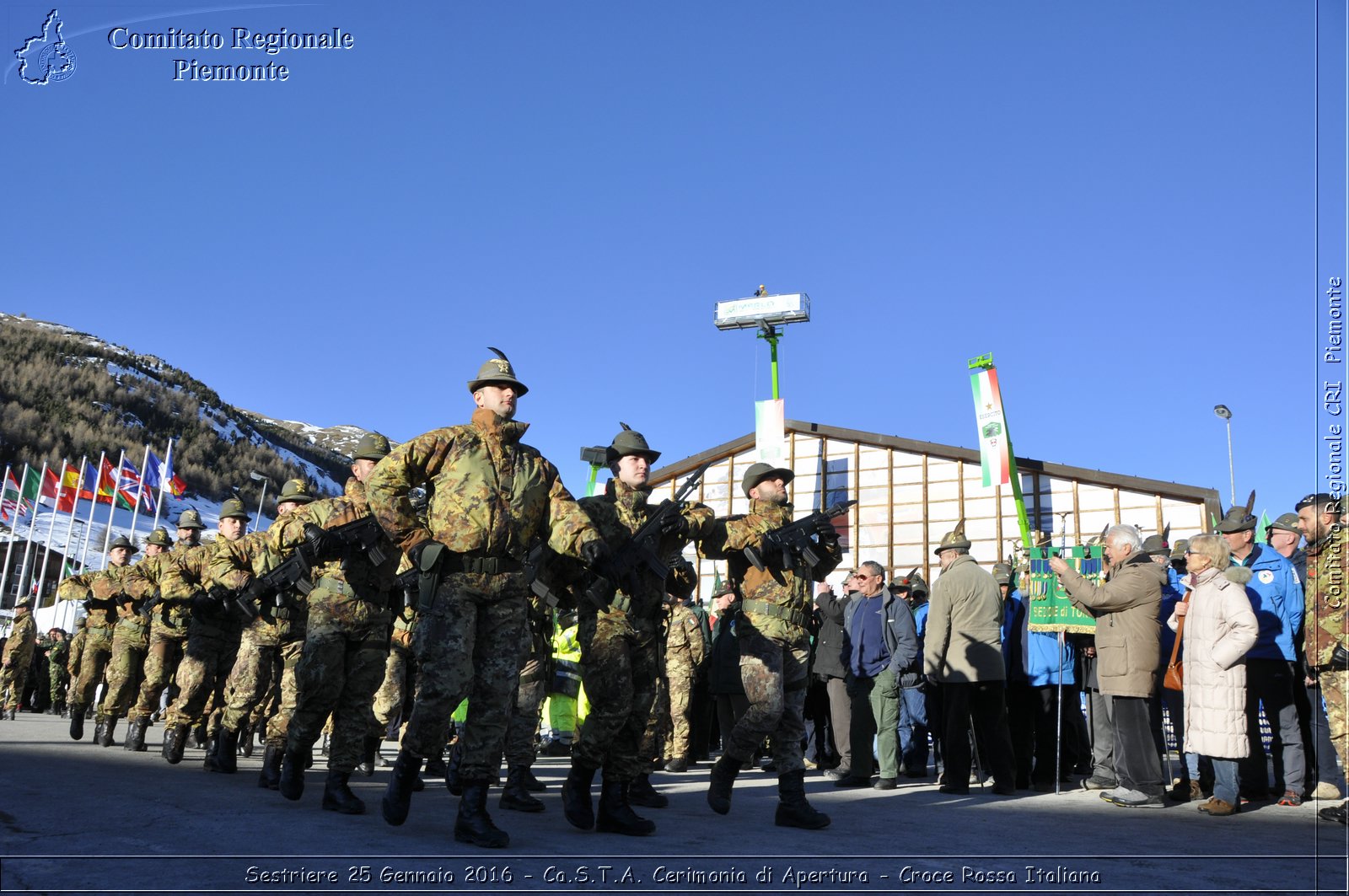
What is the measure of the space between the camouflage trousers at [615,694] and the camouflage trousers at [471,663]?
748 mm

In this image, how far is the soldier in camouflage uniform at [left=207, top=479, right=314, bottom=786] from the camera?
8.00m

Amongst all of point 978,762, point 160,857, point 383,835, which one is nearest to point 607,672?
point 383,835

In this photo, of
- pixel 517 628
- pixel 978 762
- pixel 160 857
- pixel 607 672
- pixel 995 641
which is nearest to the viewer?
pixel 160 857

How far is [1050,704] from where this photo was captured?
9766 millimetres

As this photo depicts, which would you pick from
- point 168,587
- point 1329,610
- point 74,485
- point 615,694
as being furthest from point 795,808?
point 74,485

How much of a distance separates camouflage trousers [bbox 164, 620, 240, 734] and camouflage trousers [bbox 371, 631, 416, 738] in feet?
Result: 4.58

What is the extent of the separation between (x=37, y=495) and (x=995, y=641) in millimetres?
35099

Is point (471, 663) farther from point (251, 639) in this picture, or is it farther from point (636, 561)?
point (251, 639)

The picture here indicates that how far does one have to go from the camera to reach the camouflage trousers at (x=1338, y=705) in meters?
6.44

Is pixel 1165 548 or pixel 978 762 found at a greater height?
pixel 1165 548

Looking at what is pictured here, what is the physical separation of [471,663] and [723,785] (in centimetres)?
215

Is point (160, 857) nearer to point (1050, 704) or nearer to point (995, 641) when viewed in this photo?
point (995, 641)

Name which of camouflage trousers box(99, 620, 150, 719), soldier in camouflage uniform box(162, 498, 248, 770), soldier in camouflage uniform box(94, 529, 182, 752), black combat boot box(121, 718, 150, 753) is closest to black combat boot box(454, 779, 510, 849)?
soldier in camouflage uniform box(162, 498, 248, 770)

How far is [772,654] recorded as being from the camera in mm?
6207
